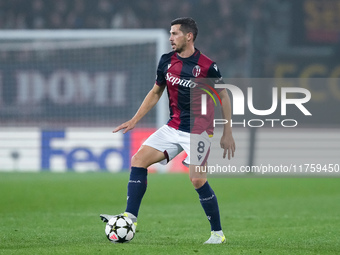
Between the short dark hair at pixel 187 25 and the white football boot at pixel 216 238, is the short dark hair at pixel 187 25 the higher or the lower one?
the higher one

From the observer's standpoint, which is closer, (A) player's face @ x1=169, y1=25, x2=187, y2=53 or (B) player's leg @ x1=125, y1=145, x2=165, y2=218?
(B) player's leg @ x1=125, y1=145, x2=165, y2=218

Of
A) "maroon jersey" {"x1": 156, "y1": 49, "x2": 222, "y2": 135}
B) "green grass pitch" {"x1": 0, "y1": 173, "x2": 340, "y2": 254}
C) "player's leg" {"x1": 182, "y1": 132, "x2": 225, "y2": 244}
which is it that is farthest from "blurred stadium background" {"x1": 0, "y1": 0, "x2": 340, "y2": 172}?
"player's leg" {"x1": 182, "y1": 132, "x2": 225, "y2": 244}

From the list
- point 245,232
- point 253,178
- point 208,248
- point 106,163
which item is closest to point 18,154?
point 106,163

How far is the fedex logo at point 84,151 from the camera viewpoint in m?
16.6

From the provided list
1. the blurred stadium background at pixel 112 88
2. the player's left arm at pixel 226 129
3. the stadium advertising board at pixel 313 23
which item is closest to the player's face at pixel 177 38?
the player's left arm at pixel 226 129

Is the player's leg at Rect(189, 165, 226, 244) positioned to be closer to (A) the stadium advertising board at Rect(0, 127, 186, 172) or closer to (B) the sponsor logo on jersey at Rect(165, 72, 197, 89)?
(B) the sponsor logo on jersey at Rect(165, 72, 197, 89)

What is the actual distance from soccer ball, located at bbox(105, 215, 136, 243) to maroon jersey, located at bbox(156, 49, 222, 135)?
99 centimetres

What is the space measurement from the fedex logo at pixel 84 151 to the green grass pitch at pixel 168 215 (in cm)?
65

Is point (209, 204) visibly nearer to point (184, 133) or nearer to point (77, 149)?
point (184, 133)

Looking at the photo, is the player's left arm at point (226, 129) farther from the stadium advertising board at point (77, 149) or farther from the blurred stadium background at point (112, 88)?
the stadium advertising board at point (77, 149)

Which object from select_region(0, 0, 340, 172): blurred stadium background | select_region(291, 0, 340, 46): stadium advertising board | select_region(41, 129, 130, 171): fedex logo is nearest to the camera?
select_region(41, 129, 130, 171): fedex logo

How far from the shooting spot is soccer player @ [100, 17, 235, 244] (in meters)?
6.64

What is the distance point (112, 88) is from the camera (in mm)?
17953

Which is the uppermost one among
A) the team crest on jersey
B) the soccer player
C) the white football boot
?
the team crest on jersey
